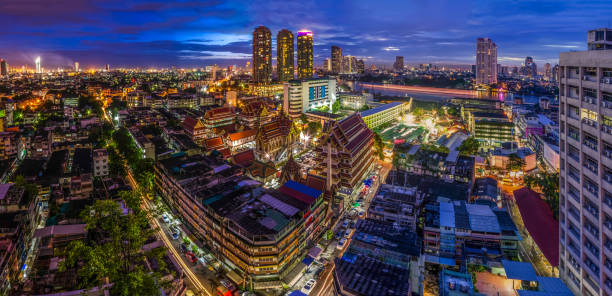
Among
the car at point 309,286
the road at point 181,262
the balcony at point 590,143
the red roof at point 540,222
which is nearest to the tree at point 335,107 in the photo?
the red roof at point 540,222

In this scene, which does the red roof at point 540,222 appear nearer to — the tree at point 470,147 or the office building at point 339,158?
the tree at point 470,147

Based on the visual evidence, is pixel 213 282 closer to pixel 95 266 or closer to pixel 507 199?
pixel 95 266

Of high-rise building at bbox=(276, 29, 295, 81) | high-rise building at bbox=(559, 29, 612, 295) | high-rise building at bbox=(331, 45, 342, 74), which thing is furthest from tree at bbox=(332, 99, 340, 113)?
high-rise building at bbox=(331, 45, 342, 74)

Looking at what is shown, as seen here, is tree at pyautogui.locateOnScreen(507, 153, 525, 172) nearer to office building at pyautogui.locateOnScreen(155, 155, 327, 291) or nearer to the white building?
office building at pyautogui.locateOnScreen(155, 155, 327, 291)

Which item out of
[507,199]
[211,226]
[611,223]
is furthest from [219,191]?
[507,199]

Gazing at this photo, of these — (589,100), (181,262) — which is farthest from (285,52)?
(589,100)

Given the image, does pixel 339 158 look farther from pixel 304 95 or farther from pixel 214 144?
pixel 304 95

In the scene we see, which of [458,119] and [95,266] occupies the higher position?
[458,119]
